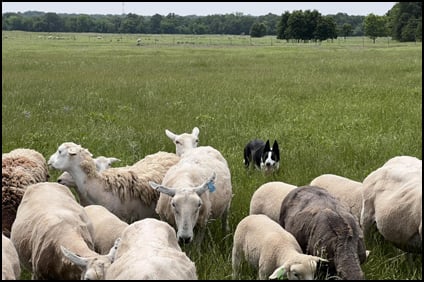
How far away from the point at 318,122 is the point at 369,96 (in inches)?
205

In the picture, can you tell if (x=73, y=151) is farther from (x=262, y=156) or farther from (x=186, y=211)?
(x=262, y=156)

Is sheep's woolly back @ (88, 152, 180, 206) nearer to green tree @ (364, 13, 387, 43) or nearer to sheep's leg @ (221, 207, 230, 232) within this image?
sheep's leg @ (221, 207, 230, 232)

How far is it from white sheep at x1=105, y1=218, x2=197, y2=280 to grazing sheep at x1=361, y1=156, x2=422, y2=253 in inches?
110

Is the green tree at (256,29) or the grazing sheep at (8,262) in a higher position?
the green tree at (256,29)

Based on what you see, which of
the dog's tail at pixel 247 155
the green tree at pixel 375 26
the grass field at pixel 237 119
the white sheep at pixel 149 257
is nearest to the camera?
the white sheep at pixel 149 257

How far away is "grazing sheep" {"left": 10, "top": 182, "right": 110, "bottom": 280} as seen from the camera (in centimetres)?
616

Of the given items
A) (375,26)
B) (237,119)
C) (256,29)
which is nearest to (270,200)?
(237,119)

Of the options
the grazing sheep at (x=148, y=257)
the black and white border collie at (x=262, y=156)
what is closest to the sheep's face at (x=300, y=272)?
the grazing sheep at (x=148, y=257)

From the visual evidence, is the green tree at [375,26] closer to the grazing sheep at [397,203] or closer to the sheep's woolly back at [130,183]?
the sheep's woolly back at [130,183]

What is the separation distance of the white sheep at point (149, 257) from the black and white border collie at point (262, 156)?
18.4ft

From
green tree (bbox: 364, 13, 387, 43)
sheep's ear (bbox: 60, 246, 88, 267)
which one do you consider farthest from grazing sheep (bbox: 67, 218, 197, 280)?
green tree (bbox: 364, 13, 387, 43)

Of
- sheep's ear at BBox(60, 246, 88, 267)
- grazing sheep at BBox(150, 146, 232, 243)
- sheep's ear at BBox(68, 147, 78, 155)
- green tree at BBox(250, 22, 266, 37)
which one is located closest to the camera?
sheep's ear at BBox(60, 246, 88, 267)

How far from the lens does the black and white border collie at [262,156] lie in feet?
37.7

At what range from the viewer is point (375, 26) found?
95875mm
